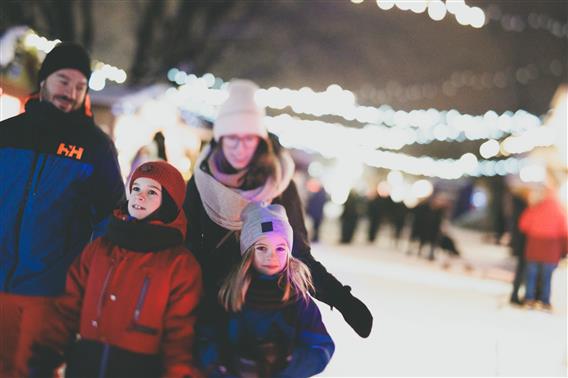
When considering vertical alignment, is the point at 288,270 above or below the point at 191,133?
below

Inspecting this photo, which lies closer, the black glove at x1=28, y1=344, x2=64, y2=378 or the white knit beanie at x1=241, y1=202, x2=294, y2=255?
the black glove at x1=28, y1=344, x2=64, y2=378

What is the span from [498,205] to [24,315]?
75.3 feet

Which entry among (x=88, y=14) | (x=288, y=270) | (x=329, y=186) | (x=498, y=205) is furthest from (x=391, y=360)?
(x=329, y=186)

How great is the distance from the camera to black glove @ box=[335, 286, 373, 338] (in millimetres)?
2590

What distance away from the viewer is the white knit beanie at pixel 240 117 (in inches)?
120

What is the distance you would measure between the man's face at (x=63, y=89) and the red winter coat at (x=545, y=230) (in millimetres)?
6979

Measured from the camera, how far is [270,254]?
8.02ft

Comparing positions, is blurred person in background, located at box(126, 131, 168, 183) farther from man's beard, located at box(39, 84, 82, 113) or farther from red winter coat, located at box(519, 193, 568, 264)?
red winter coat, located at box(519, 193, 568, 264)

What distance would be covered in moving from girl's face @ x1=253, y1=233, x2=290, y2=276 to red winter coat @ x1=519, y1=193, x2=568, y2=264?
6.43 m

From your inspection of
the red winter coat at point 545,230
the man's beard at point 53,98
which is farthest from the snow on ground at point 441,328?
the man's beard at point 53,98

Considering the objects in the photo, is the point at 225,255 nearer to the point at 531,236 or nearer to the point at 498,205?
the point at 531,236

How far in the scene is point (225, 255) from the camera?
269cm

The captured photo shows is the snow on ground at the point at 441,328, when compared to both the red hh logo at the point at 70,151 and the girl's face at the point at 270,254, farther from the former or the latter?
the red hh logo at the point at 70,151

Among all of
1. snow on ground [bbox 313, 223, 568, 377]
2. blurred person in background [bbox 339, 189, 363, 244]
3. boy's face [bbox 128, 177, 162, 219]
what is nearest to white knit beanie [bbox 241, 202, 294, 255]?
boy's face [bbox 128, 177, 162, 219]
